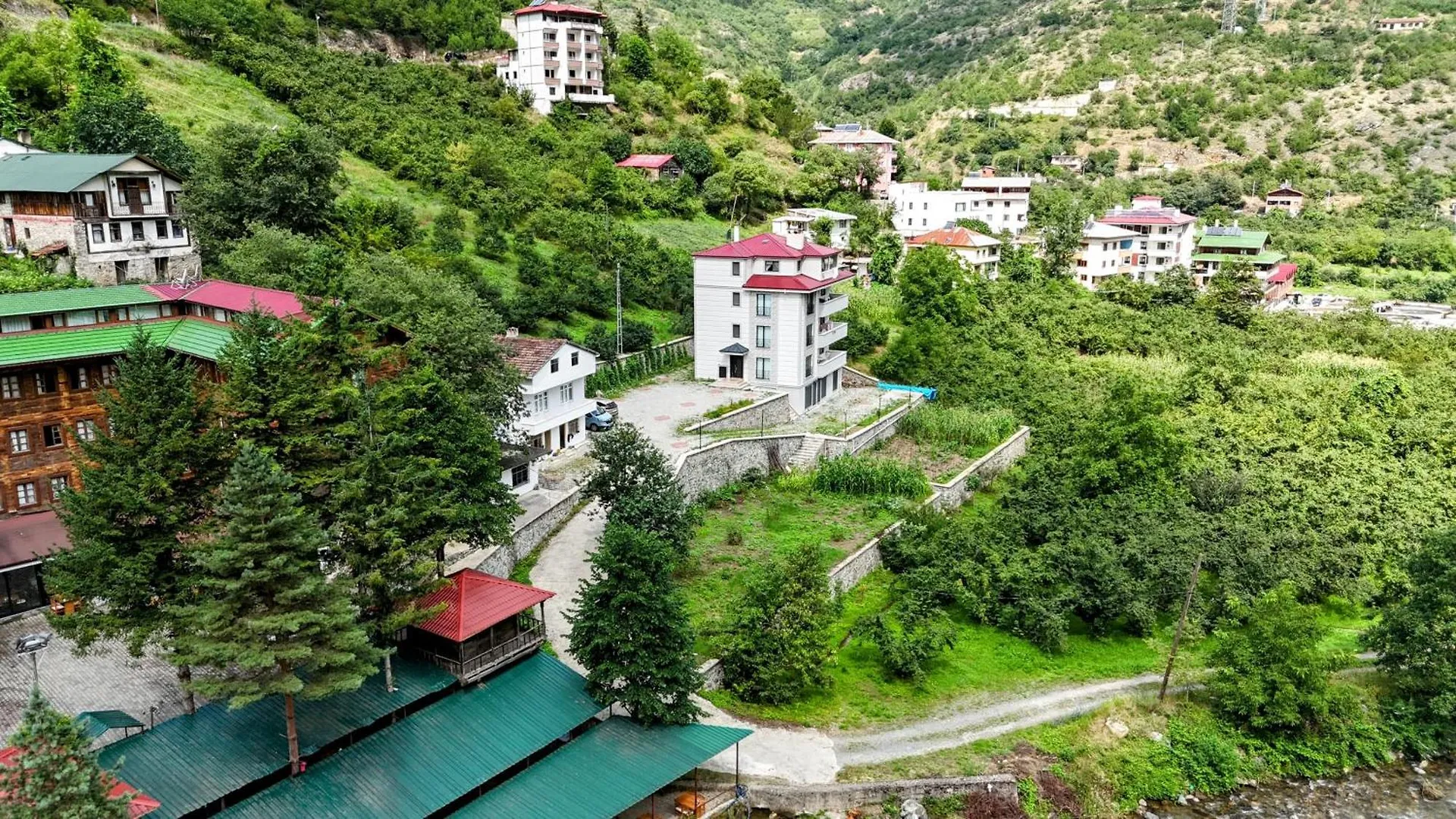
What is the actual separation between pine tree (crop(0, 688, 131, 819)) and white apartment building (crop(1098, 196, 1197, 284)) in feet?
262

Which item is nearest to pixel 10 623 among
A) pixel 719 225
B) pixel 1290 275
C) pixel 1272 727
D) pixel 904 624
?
pixel 904 624

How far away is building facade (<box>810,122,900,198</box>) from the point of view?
89875 millimetres

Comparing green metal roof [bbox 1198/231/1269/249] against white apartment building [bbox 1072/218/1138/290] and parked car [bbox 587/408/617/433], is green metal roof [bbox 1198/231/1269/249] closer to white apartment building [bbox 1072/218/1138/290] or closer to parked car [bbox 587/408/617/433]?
white apartment building [bbox 1072/218/1138/290]

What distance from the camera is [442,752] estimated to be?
2088 cm

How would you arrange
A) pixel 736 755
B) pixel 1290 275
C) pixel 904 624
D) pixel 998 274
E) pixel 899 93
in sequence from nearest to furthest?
pixel 736 755, pixel 904 624, pixel 998 274, pixel 1290 275, pixel 899 93

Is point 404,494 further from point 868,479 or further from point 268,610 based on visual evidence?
point 868,479

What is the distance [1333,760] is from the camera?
93.7 feet

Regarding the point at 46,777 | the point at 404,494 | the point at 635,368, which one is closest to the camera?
the point at 46,777

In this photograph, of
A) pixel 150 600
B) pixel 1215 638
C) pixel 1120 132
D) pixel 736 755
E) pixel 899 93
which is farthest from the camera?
pixel 899 93

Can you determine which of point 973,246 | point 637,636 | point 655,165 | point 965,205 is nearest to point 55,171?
point 637,636

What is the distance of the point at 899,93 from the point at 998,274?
3689 inches

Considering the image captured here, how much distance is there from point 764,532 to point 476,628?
625 inches

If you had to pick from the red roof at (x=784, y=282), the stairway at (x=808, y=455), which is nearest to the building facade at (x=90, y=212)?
the red roof at (x=784, y=282)

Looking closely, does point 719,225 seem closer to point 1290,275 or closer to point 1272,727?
point 1290,275
